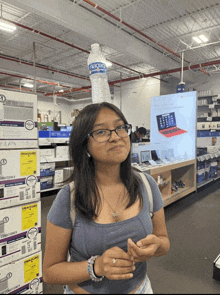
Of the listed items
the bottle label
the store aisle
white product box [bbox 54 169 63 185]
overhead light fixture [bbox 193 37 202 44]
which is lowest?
the store aisle

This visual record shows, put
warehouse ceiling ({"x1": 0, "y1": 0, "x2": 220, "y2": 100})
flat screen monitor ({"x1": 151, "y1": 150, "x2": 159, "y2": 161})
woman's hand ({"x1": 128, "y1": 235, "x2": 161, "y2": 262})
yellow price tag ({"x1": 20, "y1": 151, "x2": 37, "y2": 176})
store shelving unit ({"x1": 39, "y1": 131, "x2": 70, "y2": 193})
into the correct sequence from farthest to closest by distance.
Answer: store shelving unit ({"x1": 39, "y1": 131, "x2": 70, "y2": 193}), warehouse ceiling ({"x1": 0, "y1": 0, "x2": 220, "y2": 100}), flat screen monitor ({"x1": 151, "y1": 150, "x2": 159, "y2": 161}), yellow price tag ({"x1": 20, "y1": 151, "x2": 37, "y2": 176}), woman's hand ({"x1": 128, "y1": 235, "x2": 161, "y2": 262})

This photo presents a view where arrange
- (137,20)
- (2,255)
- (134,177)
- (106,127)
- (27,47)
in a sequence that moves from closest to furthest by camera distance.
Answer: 1. (106,127)
2. (134,177)
3. (2,255)
4. (137,20)
5. (27,47)

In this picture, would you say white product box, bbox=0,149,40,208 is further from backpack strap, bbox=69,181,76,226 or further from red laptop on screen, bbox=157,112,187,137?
red laptop on screen, bbox=157,112,187,137

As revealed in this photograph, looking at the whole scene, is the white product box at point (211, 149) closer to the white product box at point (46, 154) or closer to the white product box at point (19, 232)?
the white product box at point (46, 154)

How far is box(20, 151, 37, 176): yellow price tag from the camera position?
1683 millimetres

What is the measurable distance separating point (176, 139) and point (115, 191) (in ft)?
13.7

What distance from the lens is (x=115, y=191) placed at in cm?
94

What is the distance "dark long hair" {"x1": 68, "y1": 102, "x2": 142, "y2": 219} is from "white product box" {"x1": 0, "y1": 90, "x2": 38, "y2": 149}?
848 millimetres

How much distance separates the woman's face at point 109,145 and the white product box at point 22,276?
1.32 metres

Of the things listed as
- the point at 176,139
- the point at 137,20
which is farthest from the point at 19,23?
the point at 176,139

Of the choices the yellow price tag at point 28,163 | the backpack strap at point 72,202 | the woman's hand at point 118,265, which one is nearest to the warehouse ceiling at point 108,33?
the yellow price tag at point 28,163

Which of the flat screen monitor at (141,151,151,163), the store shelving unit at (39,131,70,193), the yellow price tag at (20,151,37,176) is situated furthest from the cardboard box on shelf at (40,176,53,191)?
the yellow price tag at (20,151,37,176)

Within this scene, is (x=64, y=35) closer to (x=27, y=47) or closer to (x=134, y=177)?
(x=27, y=47)

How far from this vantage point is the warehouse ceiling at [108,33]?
4598 millimetres
